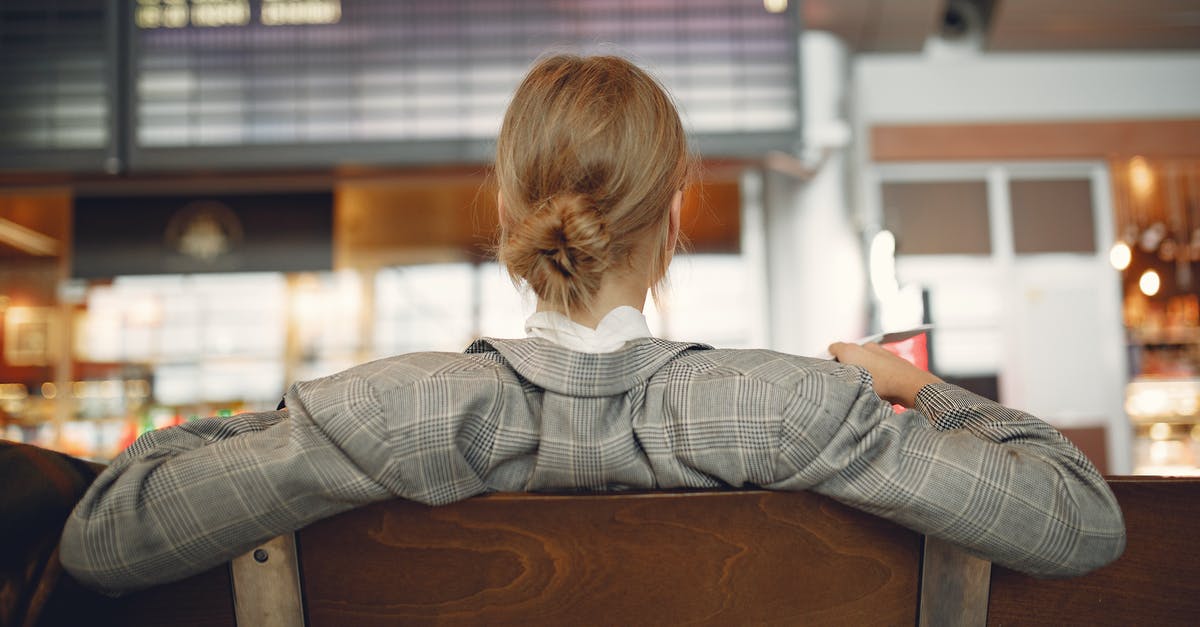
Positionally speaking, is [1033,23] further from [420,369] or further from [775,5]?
[420,369]

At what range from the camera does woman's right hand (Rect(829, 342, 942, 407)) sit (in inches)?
33.0

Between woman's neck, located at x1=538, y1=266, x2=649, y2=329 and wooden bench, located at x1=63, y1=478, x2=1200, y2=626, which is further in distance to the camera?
woman's neck, located at x1=538, y1=266, x2=649, y2=329

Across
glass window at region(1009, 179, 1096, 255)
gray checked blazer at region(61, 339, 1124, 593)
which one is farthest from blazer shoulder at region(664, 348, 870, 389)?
glass window at region(1009, 179, 1096, 255)

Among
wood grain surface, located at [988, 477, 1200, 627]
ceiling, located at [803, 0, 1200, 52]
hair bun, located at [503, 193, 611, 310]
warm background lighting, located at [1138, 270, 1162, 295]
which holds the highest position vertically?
ceiling, located at [803, 0, 1200, 52]

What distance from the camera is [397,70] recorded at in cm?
263

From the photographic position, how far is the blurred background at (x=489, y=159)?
2.58 meters

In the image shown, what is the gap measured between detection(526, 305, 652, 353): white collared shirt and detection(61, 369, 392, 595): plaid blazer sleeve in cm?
19

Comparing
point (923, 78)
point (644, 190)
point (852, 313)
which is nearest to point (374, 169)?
point (852, 313)

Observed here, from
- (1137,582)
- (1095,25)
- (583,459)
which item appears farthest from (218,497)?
(1095,25)

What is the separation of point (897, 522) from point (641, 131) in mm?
377

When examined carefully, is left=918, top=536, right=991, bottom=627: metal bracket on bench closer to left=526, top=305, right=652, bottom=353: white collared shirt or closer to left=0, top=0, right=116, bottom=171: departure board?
left=526, top=305, right=652, bottom=353: white collared shirt

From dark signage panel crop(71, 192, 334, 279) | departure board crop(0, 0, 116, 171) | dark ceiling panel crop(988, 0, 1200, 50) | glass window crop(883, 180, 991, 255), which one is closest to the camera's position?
departure board crop(0, 0, 116, 171)

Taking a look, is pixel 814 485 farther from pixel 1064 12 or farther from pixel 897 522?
pixel 1064 12

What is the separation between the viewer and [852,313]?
3.42 meters
